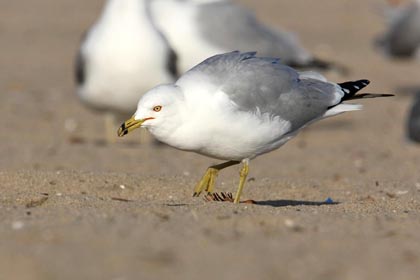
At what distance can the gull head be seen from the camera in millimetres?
5203

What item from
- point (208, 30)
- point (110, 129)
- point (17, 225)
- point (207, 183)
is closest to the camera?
point (17, 225)

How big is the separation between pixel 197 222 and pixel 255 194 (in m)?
1.75

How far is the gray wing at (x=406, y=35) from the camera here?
47.6 ft

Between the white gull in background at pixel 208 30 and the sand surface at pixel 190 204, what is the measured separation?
0.99 metres

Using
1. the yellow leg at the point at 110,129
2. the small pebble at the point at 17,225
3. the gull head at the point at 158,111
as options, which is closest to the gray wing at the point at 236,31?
the yellow leg at the point at 110,129

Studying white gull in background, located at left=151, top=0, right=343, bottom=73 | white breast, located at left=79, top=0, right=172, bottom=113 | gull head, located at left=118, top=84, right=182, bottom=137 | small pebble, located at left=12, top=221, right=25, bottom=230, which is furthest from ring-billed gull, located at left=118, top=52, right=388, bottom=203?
white gull in background, located at left=151, top=0, right=343, bottom=73

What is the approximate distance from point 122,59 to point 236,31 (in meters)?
1.27

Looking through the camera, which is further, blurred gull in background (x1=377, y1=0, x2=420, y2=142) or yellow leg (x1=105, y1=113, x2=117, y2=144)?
blurred gull in background (x1=377, y1=0, x2=420, y2=142)

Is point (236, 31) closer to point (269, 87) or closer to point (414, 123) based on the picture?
point (414, 123)

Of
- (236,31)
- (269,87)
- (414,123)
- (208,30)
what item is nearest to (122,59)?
(208,30)

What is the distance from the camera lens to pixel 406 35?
575 inches

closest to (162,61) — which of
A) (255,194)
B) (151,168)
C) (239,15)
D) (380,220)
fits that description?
(239,15)

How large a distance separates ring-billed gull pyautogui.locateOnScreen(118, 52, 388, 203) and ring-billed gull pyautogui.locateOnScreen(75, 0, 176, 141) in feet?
10.8

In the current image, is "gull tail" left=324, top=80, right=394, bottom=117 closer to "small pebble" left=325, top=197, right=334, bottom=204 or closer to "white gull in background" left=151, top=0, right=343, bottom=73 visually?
"small pebble" left=325, top=197, right=334, bottom=204
